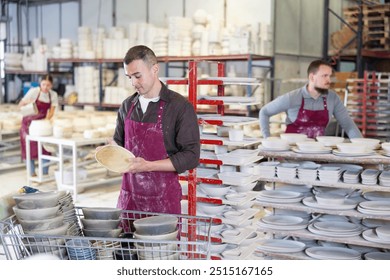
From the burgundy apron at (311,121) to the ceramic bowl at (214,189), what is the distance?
1.39 metres

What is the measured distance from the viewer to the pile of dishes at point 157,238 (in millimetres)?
2139

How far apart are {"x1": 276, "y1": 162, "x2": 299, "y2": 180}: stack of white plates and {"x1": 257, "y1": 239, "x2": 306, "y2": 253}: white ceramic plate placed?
0.58 meters

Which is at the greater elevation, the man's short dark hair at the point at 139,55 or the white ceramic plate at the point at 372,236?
the man's short dark hair at the point at 139,55

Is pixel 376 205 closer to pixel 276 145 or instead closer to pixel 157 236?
pixel 276 145

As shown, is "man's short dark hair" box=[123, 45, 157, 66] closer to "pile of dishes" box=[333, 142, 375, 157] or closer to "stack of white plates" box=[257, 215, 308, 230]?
"pile of dishes" box=[333, 142, 375, 157]

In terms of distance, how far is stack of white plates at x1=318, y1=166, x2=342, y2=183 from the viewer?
421 centimetres

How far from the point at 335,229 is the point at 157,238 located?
95.6 inches

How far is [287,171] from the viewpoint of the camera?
4.42 m

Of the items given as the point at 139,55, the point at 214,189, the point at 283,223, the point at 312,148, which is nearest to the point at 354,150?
the point at 312,148

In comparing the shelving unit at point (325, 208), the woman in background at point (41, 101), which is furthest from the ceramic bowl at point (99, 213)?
the woman in background at point (41, 101)

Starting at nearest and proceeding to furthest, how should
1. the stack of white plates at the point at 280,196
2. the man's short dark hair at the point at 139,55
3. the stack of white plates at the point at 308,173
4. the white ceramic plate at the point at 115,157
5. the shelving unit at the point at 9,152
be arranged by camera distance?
1. the white ceramic plate at the point at 115,157
2. the man's short dark hair at the point at 139,55
3. the stack of white plates at the point at 308,173
4. the stack of white plates at the point at 280,196
5. the shelving unit at the point at 9,152

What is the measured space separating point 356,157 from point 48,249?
2.76 metres

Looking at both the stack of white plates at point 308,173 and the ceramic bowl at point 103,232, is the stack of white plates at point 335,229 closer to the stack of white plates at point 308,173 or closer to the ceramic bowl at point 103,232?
the stack of white plates at point 308,173

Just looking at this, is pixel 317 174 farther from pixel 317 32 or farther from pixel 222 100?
pixel 317 32
